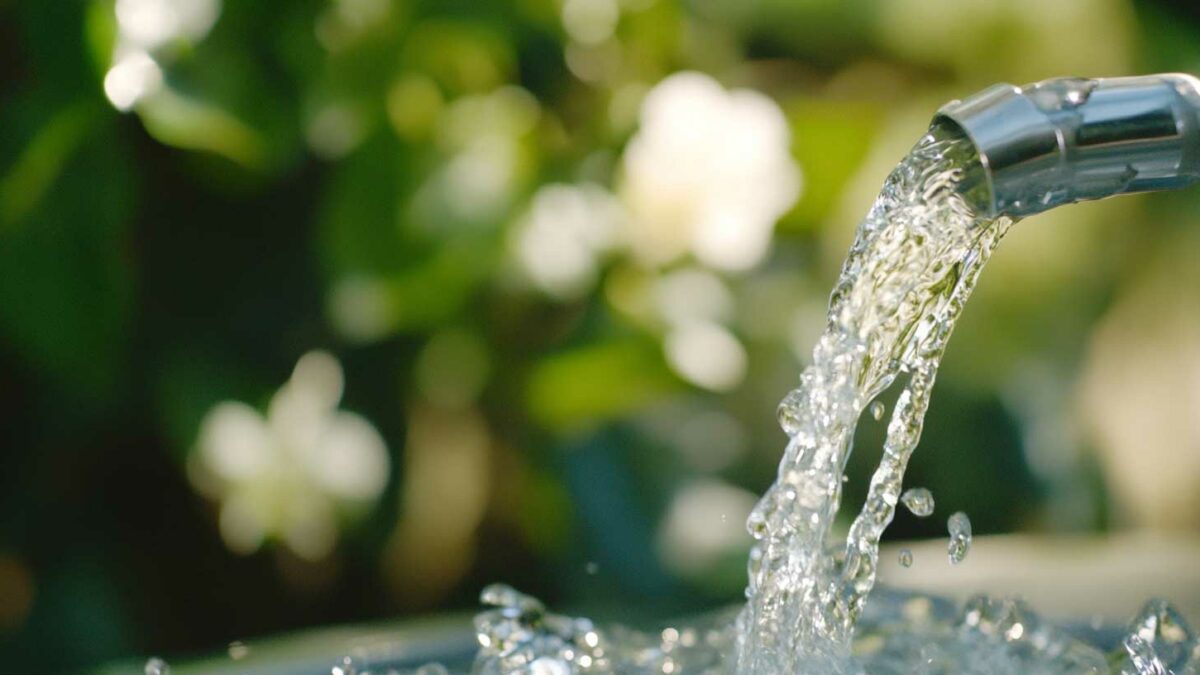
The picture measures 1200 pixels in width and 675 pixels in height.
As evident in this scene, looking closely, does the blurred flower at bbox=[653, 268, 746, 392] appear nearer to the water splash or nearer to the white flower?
the white flower

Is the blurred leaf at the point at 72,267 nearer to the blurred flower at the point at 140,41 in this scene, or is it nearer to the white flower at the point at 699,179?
the blurred flower at the point at 140,41

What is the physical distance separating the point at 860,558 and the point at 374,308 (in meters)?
0.57

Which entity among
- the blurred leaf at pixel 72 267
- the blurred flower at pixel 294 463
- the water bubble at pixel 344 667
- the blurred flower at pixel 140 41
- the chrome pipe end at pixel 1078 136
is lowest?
the water bubble at pixel 344 667

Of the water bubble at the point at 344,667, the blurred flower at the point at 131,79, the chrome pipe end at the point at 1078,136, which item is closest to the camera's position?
the chrome pipe end at the point at 1078,136

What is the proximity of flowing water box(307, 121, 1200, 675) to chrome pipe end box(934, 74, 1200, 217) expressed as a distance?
54 millimetres

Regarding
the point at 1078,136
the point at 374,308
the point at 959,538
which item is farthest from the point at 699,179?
the point at 1078,136

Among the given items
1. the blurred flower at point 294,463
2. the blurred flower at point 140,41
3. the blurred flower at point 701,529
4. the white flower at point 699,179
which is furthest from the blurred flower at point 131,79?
the blurred flower at point 701,529

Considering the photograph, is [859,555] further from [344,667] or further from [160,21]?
[160,21]

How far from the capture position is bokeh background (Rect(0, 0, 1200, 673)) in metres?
1.00

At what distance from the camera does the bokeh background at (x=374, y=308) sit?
1.00 meters

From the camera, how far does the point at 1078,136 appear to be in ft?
1.33

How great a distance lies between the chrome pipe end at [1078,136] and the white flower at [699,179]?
0.64m

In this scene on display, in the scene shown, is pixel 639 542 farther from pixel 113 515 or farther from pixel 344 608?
pixel 113 515

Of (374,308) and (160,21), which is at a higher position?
(160,21)
